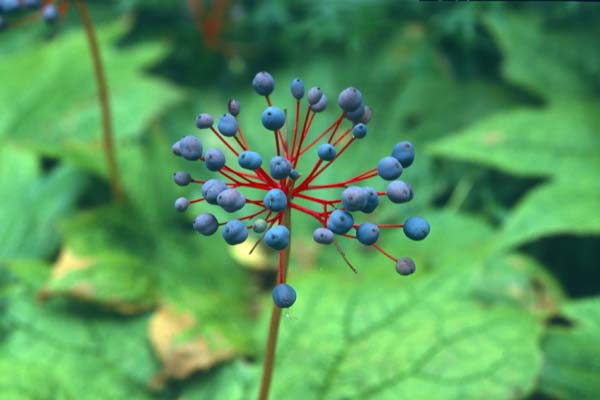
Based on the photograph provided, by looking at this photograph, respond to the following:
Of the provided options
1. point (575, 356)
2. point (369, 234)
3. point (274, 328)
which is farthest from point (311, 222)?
point (369, 234)

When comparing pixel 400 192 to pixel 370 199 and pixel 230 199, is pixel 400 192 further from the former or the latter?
pixel 230 199

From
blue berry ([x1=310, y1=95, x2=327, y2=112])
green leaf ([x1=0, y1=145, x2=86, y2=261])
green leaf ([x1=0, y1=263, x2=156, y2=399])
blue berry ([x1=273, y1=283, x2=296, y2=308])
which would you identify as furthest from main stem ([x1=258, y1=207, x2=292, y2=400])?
green leaf ([x1=0, y1=145, x2=86, y2=261])

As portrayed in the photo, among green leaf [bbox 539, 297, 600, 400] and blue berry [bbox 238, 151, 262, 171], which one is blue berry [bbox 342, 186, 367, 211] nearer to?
blue berry [bbox 238, 151, 262, 171]

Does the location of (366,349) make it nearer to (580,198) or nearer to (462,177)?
(580,198)

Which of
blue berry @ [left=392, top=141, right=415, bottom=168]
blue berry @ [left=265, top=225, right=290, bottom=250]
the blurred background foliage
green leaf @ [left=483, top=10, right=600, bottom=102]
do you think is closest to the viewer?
blue berry @ [left=265, top=225, right=290, bottom=250]

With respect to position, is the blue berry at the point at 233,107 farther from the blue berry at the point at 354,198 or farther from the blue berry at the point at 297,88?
the blue berry at the point at 354,198

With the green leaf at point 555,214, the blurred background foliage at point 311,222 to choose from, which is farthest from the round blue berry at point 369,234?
the green leaf at point 555,214
